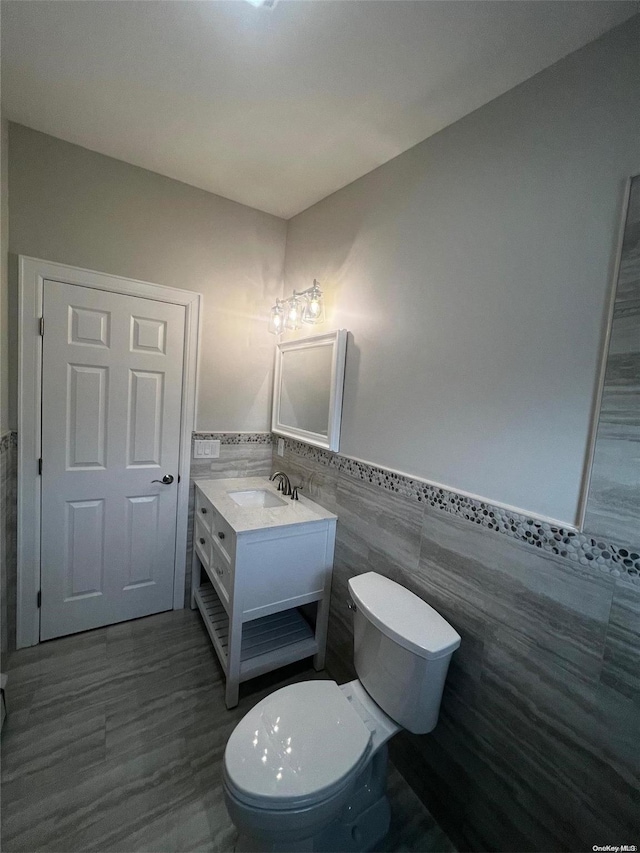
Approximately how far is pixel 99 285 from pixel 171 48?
1086 mm

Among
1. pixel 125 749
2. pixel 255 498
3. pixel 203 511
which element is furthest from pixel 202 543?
pixel 125 749

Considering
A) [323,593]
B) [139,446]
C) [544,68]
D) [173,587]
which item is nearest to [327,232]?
[544,68]

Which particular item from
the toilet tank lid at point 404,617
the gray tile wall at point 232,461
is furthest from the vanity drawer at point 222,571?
the toilet tank lid at point 404,617

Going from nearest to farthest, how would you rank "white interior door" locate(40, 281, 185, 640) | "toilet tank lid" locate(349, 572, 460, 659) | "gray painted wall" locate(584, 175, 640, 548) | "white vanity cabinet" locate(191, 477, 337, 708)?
"gray painted wall" locate(584, 175, 640, 548) → "toilet tank lid" locate(349, 572, 460, 659) → "white vanity cabinet" locate(191, 477, 337, 708) → "white interior door" locate(40, 281, 185, 640)

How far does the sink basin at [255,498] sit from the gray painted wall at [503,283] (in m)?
0.70

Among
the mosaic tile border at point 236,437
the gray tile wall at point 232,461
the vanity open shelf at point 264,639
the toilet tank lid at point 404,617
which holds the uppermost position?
the mosaic tile border at point 236,437

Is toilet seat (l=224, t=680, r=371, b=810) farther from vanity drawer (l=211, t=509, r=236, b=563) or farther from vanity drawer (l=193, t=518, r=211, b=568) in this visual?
vanity drawer (l=193, t=518, r=211, b=568)

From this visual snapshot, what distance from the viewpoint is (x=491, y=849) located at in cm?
108

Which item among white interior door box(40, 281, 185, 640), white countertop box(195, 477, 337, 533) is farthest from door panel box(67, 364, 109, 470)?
white countertop box(195, 477, 337, 533)

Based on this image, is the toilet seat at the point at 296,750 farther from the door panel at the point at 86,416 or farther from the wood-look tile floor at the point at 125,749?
the door panel at the point at 86,416

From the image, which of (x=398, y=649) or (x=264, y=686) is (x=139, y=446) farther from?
(x=398, y=649)

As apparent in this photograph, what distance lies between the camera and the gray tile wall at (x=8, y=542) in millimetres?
1631

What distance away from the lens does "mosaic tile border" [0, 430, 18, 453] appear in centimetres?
158

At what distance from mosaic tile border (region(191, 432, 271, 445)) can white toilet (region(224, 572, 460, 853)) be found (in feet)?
4.24
